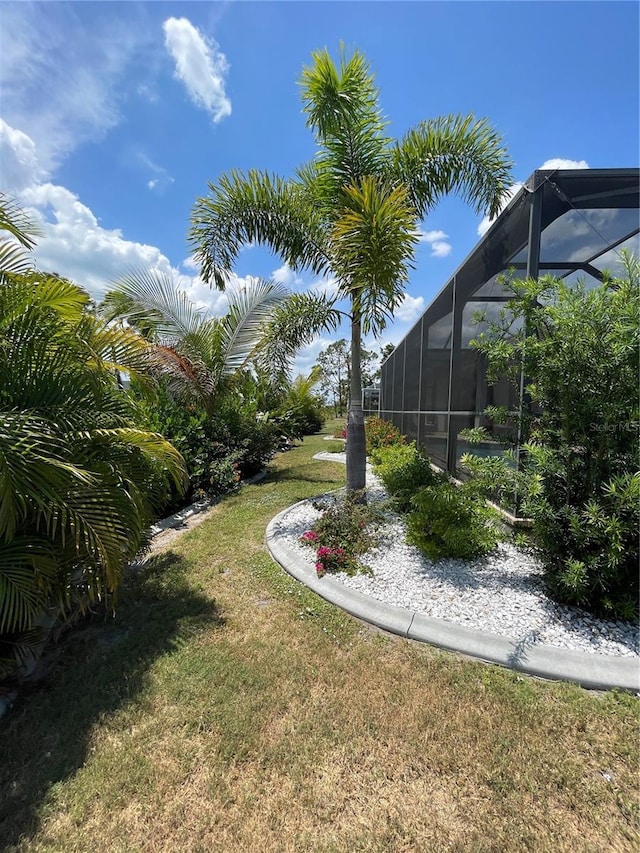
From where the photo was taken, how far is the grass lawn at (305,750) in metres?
1.53

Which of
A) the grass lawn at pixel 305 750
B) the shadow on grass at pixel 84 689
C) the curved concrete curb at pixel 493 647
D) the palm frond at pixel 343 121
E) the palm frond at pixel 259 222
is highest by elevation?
the palm frond at pixel 343 121

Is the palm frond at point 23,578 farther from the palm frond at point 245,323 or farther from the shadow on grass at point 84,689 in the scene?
the palm frond at point 245,323

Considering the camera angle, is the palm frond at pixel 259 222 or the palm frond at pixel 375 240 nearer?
the palm frond at pixel 375 240

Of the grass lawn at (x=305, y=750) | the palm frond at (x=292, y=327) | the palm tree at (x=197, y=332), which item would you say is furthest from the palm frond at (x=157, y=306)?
the grass lawn at (x=305, y=750)

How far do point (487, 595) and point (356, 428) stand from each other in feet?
8.88

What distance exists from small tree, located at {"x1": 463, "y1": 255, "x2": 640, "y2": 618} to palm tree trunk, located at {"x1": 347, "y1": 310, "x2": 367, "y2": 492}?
2.48m

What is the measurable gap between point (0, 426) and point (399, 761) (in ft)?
8.83

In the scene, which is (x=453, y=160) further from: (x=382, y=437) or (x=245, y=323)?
(x=382, y=437)

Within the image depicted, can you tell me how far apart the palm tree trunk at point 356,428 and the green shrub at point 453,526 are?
1336 millimetres

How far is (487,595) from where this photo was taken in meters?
3.15

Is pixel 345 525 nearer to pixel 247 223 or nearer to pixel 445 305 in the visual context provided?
pixel 247 223

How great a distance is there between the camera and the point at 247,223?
5.05 metres

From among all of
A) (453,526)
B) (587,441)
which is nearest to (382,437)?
(453,526)

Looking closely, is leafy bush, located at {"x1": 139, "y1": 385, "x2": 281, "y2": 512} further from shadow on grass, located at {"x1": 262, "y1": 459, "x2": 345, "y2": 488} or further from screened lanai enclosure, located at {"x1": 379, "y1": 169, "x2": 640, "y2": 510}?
screened lanai enclosure, located at {"x1": 379, "y1": 169, "x2": 640, "y2": 510}
